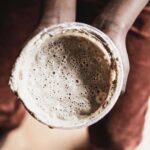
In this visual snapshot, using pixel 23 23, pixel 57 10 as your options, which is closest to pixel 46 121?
pixel 57 10

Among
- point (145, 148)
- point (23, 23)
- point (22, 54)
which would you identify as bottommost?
point (145, 148)

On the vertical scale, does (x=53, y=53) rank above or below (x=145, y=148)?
above

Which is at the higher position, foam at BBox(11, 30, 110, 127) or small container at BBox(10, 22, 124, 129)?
small container at BBox(10, 22, 124, 129)

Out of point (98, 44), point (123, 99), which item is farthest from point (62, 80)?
point (123, 99)

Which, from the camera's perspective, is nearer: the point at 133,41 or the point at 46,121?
the point at 46,121

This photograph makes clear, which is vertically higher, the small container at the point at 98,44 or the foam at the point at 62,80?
the small container at the point at 98,44

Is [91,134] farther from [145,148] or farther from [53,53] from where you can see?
[53,53]

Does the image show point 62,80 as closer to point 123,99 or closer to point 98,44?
point 98,44

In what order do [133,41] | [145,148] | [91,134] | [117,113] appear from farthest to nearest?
[145,148], [91,134], [117,113], [133,41]
